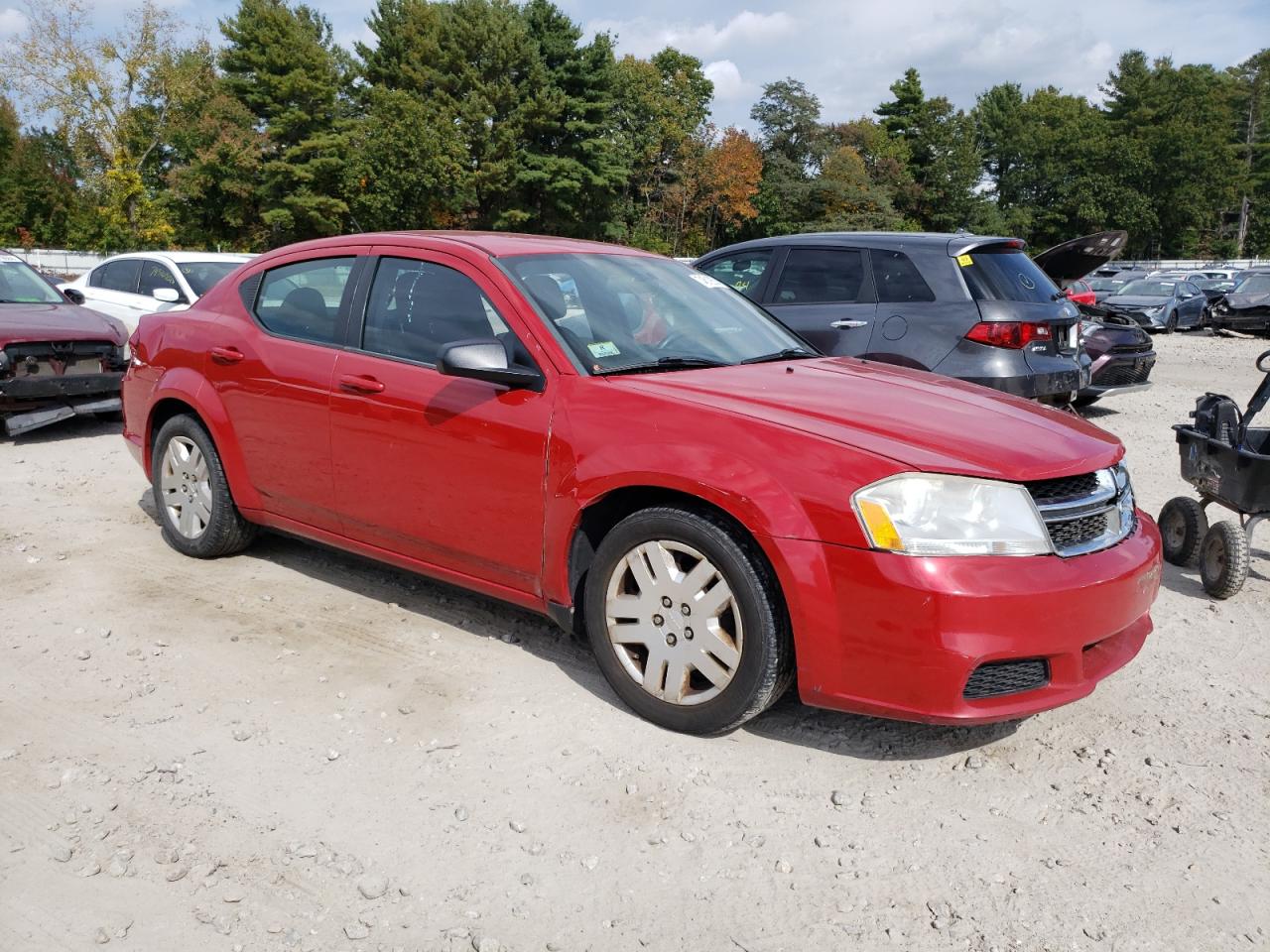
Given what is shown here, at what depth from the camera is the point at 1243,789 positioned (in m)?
3.32

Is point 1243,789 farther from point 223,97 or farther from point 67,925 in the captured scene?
point 223,97

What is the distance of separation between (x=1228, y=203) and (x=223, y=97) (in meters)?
71.9

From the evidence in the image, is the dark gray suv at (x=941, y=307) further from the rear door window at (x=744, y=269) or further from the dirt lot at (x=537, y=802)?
the dirt lot at (x=537, y=802)

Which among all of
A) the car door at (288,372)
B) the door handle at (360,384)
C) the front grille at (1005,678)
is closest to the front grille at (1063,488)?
the front grille at (1005,678)

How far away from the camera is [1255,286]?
2464cm

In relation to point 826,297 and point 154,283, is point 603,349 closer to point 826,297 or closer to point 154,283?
point 826,297

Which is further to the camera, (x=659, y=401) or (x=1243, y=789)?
(x=659, y=401)

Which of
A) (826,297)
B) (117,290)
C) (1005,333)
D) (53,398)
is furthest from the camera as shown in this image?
(117,290)

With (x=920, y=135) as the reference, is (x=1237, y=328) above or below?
below

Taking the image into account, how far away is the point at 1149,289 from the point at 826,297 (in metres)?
21.8

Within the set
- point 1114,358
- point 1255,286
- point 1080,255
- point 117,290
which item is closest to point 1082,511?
point 1080,255

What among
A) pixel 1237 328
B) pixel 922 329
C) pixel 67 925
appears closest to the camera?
pixel 67 925

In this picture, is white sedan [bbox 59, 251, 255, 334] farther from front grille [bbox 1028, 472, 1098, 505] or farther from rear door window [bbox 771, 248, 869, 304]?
front grille [bbox 1028, 472, 1098, 505]

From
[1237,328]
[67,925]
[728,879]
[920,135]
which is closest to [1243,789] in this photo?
[728,879]
